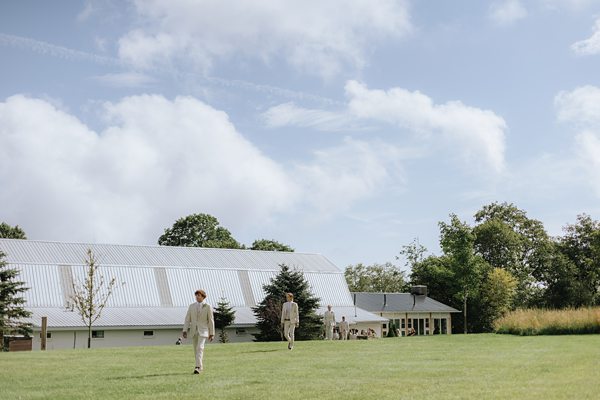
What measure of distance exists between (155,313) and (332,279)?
18.6m

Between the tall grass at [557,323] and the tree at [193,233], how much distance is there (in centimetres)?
5189

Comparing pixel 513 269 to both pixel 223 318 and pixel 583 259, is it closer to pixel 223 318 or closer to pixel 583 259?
pixel 583 259

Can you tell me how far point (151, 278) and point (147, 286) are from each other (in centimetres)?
77

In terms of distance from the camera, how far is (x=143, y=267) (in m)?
54.4

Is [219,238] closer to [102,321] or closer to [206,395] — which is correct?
[102,321]

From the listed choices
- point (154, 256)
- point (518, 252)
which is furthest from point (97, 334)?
point (518, 252)

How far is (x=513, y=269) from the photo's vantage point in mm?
83625

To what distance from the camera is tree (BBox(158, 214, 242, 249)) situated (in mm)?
89062

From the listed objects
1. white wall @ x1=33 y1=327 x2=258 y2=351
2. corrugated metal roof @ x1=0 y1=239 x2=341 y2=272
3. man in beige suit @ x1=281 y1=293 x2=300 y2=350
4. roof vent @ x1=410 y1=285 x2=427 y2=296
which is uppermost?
corrugated metal roof @ x1=0 y1=239 x2=341 y2=272

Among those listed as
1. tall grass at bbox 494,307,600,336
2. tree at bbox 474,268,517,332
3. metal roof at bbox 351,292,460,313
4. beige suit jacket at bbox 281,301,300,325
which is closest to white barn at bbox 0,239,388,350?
metal roof at bbox 351,292,460,313

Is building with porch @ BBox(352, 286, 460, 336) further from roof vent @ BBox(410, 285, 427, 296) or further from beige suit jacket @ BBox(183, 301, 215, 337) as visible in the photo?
beige suit jacket @ BBox(183, 301, 215, 337)

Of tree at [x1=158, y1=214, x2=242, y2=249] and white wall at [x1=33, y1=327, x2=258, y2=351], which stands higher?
tree at [x1=158, y1=214, x2=242, y2=249]

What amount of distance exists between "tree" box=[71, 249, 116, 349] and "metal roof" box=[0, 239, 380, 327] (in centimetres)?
53

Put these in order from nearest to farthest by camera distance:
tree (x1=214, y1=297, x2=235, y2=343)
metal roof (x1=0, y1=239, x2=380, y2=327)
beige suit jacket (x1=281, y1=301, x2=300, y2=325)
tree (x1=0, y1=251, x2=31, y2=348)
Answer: beige suit jacket (x1=281, y1=301, x2=300, y2=325)
tree (x1=0, y1=251, x2=31, y2=348)
metal roof (x1=0, y1=239, x2=380, y2=327)
tree (x1=214, y1=297, x2=235, y2=343)
